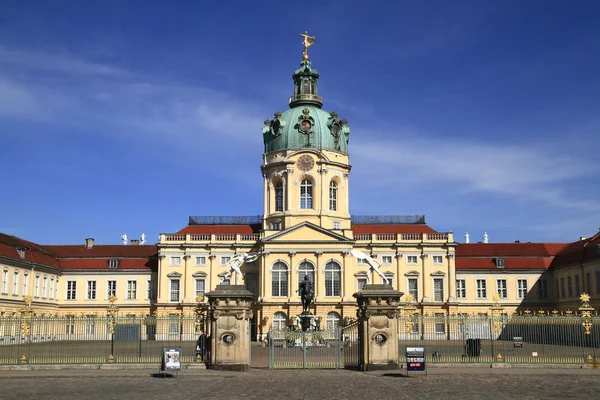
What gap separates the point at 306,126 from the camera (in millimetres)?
72562

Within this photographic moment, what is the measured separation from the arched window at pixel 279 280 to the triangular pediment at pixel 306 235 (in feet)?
8.45

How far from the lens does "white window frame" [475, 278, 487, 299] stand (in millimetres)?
75250

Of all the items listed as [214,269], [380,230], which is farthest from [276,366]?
[380,230]

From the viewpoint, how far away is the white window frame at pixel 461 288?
75125 millimetres

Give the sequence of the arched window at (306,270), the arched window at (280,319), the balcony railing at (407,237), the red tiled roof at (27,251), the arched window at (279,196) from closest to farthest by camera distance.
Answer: the red tiled roof at (27,251), the arched window at (280,319), the arched window at (306,270), the balcony railing at (407,237), the arched window at (279,196)

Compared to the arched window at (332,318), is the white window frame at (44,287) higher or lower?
higher

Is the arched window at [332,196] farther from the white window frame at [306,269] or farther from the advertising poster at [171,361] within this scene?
the advertising poster at [171,361]

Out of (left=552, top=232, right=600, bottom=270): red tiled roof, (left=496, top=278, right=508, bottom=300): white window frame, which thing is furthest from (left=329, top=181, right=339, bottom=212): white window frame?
(left=552, top=232, right=600, bottom=270): red tiled roof

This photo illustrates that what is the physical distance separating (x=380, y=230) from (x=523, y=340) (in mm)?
41987

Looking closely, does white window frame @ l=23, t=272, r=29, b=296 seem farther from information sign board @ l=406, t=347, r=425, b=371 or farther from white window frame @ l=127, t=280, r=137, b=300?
information sign board @ l=406, t=347, r=425, b=371

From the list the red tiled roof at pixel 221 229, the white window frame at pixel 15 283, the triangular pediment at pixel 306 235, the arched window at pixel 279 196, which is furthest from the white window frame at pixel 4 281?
the arched window at pixel 279 196

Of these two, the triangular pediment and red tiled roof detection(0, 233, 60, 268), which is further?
the triangular pediment

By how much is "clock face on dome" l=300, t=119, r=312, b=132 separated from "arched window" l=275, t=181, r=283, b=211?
6037 mm

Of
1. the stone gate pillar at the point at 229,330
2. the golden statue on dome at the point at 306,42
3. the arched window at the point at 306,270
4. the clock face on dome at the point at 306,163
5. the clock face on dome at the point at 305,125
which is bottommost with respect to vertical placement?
the stone gate pillar at the point at 229,330
